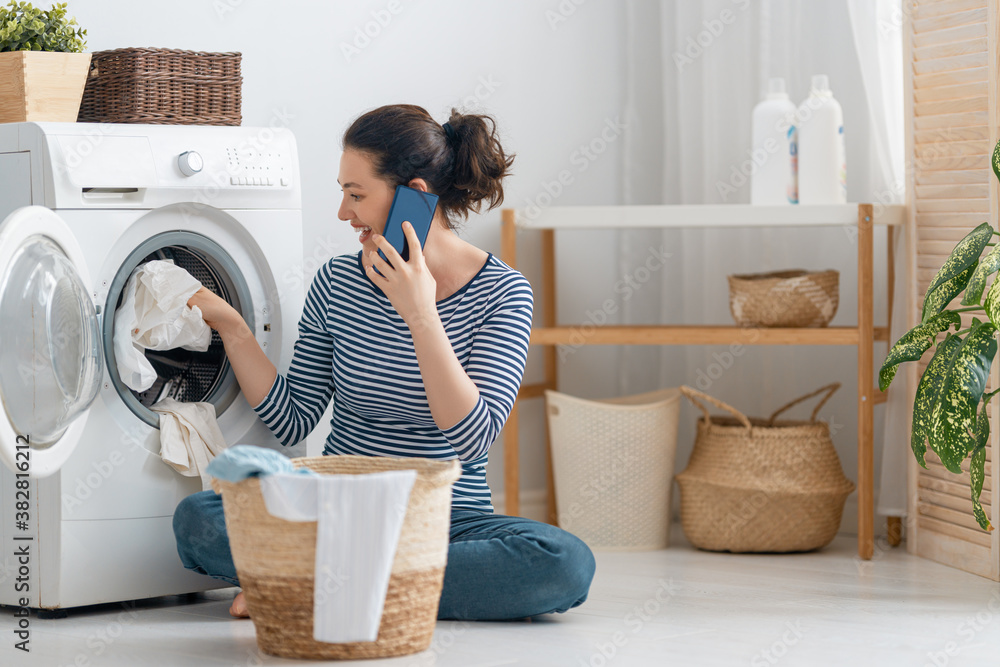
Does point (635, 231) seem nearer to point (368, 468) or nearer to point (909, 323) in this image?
point (909, 323)

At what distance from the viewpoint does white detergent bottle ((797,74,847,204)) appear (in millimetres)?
2395

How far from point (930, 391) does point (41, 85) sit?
146 cm

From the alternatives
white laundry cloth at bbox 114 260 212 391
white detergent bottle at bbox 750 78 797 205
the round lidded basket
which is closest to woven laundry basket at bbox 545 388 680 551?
the round lidded basket

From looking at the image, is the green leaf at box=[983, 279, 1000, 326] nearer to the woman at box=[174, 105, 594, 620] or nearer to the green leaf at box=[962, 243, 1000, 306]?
the green leaf at box=[962, 243, 1000, 306]

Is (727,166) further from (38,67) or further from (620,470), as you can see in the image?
(38,67)

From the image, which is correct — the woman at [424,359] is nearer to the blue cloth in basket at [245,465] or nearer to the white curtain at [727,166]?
the blue cloth in basket at [245,465]

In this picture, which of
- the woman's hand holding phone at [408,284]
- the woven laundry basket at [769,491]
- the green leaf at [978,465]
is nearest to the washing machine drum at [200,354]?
the woman's hand holding phone at [408,284]

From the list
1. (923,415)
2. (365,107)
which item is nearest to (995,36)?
(923,415)

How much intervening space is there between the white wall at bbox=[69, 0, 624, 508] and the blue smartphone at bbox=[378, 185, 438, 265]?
0.75 meters

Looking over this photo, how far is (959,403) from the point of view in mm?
1752

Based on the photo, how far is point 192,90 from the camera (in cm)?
191

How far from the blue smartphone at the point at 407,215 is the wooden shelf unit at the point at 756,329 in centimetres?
70

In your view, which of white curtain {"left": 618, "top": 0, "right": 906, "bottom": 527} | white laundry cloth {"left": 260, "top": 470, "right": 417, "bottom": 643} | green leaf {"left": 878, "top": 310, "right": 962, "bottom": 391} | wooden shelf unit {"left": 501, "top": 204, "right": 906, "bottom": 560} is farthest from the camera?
white curtain {"left": 618, "top": 0, "right": 906, "bottom": 527}

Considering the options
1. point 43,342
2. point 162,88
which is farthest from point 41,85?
point 43,342
